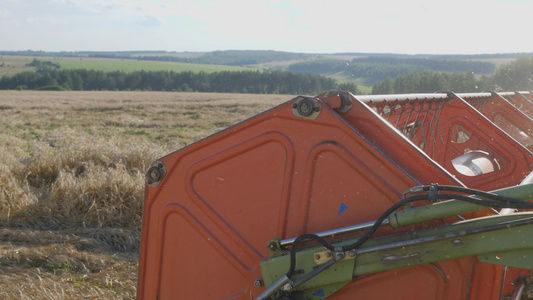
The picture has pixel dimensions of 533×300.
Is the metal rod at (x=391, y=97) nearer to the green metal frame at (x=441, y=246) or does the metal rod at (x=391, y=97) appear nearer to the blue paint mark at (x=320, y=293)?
the green metal frame at (x=441, y=246)

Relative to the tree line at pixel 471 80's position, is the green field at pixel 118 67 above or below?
below

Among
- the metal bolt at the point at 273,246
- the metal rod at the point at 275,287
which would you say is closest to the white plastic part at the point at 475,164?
the metal bolt at the point at 273,246

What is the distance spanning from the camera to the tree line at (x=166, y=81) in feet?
254

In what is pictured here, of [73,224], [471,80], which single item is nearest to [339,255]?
[73,224]

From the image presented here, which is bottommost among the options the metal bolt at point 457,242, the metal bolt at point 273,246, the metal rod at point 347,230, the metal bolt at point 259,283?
the metal bolt at point 259,283

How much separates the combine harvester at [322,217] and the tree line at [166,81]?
70.3 meters

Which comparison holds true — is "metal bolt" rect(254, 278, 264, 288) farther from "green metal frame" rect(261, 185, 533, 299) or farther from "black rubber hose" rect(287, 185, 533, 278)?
"black rubber hose" rect(287, 185, 533, 278)

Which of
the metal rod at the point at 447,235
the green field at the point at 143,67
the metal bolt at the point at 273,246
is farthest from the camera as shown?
the green field at the point at 143,67

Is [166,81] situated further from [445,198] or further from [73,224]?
[445,198]

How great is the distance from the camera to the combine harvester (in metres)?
2.13

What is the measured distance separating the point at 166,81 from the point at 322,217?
88559mm

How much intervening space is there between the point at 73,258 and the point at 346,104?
319cm

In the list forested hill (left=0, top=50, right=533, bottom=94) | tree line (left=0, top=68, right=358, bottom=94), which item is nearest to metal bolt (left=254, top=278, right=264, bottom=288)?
forested hill (left=0, top=50, right=533, bottom=94)

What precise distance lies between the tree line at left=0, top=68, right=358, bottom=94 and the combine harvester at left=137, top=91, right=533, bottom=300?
70258 millimetres
